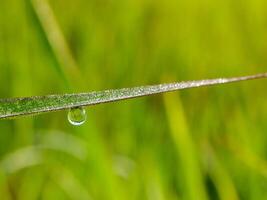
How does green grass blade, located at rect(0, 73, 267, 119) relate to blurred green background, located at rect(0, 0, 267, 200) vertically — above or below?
below

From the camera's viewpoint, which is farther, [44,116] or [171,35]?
[171,35]

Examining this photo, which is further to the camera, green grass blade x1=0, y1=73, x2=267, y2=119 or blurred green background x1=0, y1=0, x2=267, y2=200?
blurred green background x1=0, y1=0, x2=267, y2=200

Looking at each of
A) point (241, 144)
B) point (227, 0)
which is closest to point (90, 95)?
point (241, 144)

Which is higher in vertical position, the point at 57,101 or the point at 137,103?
the point at 137,103

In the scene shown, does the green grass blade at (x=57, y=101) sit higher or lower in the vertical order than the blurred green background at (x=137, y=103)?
lower

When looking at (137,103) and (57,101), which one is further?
(137,103)

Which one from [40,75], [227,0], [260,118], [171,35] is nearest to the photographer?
[260,118]

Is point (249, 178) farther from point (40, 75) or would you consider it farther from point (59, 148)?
point (40, 75)

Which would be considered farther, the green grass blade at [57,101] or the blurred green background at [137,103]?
the blurred green background at [137,103]
